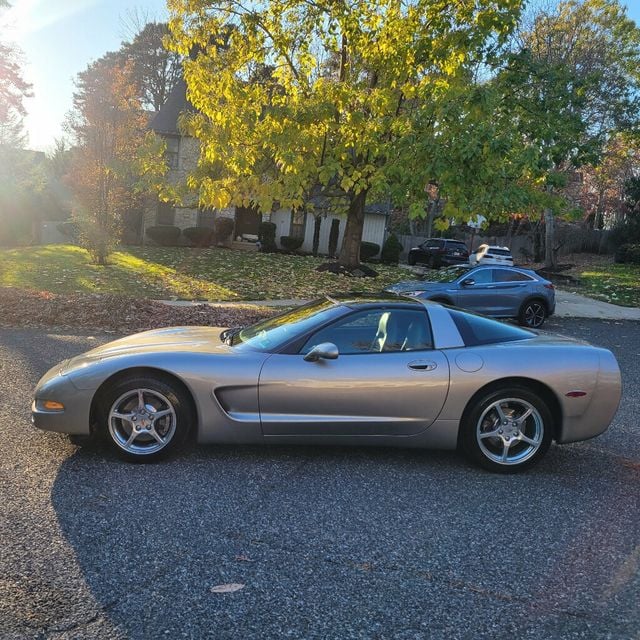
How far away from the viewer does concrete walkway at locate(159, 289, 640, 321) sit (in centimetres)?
1346

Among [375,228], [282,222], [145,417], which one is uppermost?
[375,228]

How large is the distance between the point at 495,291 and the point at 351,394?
30.6ft

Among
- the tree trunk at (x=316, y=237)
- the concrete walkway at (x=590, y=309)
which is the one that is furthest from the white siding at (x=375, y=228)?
the concrete walkway at (x=590, y=309)

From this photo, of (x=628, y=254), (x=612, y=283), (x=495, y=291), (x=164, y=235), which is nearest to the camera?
(x=495, y=291)

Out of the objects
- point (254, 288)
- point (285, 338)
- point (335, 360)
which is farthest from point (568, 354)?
point (254, 288)

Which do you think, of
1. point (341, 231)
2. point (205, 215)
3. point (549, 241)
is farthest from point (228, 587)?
point (549, 241)

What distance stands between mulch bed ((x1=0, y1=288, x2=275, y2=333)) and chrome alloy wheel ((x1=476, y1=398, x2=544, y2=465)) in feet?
20.8

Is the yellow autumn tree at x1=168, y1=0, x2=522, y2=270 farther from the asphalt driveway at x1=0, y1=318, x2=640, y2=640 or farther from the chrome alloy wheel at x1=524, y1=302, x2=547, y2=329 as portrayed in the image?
the asphalt driveway at x1=0, y1=318, x2=640, y2=640

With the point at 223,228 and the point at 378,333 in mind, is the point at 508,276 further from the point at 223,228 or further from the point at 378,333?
the point at 223,228

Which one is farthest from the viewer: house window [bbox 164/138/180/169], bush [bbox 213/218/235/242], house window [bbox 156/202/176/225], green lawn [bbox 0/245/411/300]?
house window [bbox 156/202/176/225]

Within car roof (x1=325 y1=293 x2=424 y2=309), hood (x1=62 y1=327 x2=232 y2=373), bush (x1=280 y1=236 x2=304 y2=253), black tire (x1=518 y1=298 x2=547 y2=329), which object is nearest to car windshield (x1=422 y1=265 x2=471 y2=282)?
black tire (x1=518 y1=298 x2=547 y2=329)

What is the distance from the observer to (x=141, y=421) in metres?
4.14

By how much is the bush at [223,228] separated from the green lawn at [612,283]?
52.3 ft

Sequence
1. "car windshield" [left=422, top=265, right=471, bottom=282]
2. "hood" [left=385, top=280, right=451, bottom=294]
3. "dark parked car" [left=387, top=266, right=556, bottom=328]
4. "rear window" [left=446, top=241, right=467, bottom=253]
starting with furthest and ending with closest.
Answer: "rear window" [left=446, top=241, right=467, bottom=253] < "car windshield" [left=422, top=265, right=471, bottom=282] < "dark parked car" [left=387, top=266, right=556, bottom=328] < "hood" [left=385, top=280, right=451, bottom=294]
